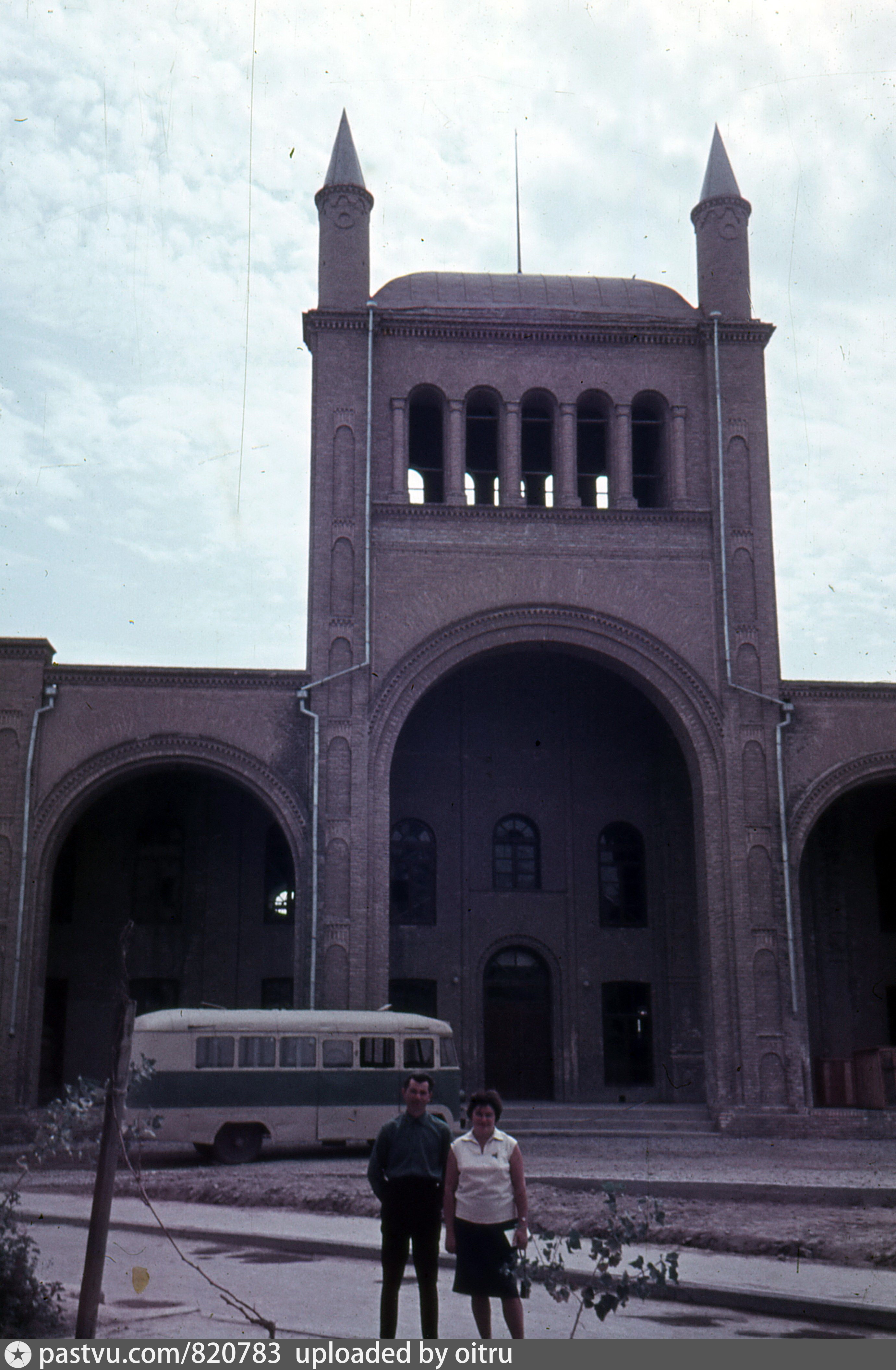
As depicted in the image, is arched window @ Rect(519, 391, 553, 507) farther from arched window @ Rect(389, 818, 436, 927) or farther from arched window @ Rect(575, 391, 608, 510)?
arched window @ Rect(389, 818, 436, 927)

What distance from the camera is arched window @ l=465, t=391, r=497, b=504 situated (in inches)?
1023

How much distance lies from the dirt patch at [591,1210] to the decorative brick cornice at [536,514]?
457 inches

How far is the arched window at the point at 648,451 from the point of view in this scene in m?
25.6

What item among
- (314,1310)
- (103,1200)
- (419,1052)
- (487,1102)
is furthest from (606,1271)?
(419,1052)

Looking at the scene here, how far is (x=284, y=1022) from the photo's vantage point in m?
18.6

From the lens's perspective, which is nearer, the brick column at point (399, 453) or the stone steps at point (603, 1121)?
the stone steps at point (603, 1121)

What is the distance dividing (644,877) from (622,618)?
5.71 metres

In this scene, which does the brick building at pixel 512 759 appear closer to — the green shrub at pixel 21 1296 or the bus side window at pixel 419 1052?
the bus side window at pixel 419 1052

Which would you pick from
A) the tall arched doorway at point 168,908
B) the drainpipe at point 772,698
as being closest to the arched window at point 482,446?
the drainpipe at point 772,698

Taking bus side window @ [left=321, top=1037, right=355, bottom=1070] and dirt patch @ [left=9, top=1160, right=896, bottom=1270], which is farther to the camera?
bus side window @ [left=321, top=1037, right=355, bottom=1070]

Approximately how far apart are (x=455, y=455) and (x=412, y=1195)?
19.4m

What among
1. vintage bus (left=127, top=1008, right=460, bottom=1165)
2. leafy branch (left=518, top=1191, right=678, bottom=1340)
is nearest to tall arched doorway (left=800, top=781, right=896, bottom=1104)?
vintage bus (left=127, top=1008, right=460, bottom=1165)

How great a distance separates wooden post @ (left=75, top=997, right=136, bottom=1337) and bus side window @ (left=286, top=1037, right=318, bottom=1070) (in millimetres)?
11836

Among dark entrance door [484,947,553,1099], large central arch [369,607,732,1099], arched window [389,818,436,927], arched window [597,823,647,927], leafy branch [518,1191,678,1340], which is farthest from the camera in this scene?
arched window [597,823,647,927]
